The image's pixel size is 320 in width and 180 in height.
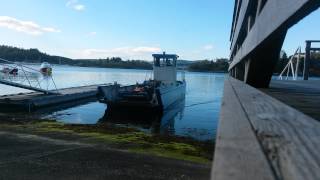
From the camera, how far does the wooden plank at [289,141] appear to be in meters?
0.96

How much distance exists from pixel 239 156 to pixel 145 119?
2611cm

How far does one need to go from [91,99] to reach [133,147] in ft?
86.3

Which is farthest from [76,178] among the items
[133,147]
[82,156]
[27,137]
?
[27,137]

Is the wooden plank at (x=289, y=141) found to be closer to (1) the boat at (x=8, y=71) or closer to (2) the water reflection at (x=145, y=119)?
(2) the water reflection at (x=145, y=119)

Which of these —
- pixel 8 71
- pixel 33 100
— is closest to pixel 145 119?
pixel 33 100

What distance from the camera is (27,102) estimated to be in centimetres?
2631

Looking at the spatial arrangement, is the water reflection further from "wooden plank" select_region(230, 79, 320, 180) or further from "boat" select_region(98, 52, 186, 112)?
"wooden plank" select_region(230, 79, 320, 180)

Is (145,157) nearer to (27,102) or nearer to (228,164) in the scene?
(228,164)

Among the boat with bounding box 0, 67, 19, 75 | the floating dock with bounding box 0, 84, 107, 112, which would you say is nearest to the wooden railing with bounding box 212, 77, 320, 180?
the floating dock with bounding box 0, 84, 107, 112

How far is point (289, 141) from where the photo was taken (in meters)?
1.21

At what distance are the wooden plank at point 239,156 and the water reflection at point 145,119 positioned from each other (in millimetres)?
20318

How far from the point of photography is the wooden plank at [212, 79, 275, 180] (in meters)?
0.97

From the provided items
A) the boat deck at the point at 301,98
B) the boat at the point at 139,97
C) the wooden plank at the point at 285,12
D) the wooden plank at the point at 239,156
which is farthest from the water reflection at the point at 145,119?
the wooden plank at the point at 239,156

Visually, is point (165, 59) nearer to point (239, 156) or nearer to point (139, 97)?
point (139, 97)
